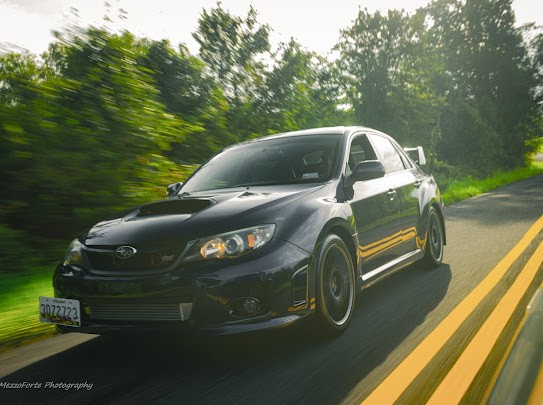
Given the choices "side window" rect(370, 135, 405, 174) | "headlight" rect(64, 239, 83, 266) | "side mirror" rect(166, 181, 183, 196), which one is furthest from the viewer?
"side window" rect(370, 135, 405, 174)

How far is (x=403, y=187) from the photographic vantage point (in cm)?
566

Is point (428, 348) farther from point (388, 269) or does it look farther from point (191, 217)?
point (191, 217)

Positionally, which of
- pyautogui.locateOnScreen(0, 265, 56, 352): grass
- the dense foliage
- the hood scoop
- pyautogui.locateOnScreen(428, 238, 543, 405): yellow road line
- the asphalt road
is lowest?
pyautogui.locateOnScreen(428, 238, 543, 405): yellow road line

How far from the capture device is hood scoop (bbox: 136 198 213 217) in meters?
3.78

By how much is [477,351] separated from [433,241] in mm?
3117

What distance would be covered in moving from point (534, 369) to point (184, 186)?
334 cm

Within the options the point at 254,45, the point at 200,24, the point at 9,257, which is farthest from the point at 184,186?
the point at 200,24

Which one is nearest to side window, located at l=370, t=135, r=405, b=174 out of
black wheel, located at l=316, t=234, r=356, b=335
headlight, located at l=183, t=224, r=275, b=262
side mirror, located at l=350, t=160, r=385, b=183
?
side mirror, located at l=350, t=160, r=385, b=183

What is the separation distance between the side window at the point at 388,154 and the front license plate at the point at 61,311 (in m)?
3.35

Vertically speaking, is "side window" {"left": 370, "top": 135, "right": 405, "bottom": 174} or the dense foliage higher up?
the dense foliage

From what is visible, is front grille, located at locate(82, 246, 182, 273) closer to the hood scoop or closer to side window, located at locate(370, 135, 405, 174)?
the hood scoop

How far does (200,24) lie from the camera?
56.9 ft

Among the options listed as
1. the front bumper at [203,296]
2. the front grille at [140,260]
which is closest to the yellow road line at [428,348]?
the front bumper at [203,296]

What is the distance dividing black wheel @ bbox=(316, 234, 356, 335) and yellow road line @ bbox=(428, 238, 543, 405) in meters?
0.89
